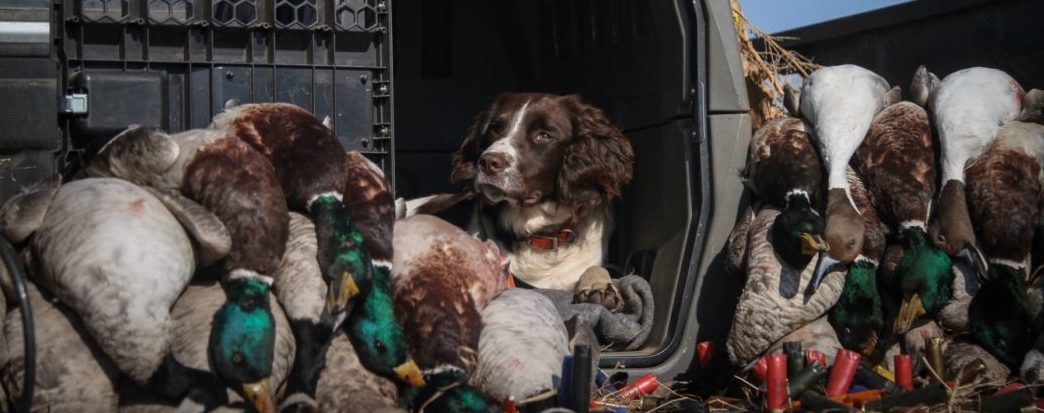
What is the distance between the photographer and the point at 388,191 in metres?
3.56

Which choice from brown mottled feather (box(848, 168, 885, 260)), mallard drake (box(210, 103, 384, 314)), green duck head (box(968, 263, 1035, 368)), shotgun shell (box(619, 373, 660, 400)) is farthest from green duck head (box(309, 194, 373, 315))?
green duck head (box(968, 263, 1035, 368))

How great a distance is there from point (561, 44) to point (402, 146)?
42.5 inches

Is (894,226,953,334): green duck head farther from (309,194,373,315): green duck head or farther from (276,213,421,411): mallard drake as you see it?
(309,194,373,315): green duck head

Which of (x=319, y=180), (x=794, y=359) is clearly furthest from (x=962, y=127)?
(x=319, y=180)

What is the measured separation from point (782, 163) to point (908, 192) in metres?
0.43

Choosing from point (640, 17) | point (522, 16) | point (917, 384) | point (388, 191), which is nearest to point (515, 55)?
point (522, 16)

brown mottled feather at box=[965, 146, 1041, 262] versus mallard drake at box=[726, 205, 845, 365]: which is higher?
brown mottled feather at box=[965, 146, 1041, 262]

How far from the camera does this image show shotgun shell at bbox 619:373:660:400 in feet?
12.1

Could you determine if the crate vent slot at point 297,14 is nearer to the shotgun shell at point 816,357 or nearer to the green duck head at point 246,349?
the green duck head at point 246,349

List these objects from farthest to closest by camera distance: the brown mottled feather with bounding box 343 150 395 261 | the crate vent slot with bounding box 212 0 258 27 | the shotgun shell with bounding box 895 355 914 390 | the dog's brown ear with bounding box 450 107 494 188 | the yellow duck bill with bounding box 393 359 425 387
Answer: the dog's brown ear with bounding box 450 107 494 188, the crate vent slot with bounding box 212 0 258 27, the shotgun shell with bounding box 895 355 914 390, the brown mottled feather with bounding box 343 150 395 261, the yellow duck bill with bounding box 393 359 425 387

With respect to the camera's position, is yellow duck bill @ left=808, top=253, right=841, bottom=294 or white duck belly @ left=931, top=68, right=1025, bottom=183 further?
white duck belly @ left=931, top=68, right=1025, bottom=183

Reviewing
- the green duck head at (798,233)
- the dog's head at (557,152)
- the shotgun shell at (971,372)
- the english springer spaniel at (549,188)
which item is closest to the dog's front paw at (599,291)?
the english springer spaniel at (549,188)

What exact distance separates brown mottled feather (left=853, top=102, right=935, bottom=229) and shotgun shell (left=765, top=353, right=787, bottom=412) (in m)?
0.92

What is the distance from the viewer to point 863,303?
3.73 metres
